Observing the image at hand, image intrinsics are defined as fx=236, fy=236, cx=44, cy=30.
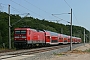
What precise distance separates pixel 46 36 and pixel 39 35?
6515 millimetres

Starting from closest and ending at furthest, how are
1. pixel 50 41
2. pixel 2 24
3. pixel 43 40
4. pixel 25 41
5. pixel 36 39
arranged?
pixel 25 41 < pixel 36 39 < pixel 43 40 < pixel 50 41 < pixel 2 24

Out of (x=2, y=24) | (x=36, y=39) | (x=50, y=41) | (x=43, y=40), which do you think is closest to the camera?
(x=36, y=39)

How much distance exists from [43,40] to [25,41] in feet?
38.8

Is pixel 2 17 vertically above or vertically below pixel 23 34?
above

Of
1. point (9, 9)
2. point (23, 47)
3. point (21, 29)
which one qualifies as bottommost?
point (23, 47)

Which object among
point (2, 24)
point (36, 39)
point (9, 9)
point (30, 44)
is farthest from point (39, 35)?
point (2, 24)

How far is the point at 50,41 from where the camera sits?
57531 mm

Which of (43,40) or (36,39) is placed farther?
(43,40)

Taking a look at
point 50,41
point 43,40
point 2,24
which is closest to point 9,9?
point 43,40

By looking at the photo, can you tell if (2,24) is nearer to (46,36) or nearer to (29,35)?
Answer: (46,36)

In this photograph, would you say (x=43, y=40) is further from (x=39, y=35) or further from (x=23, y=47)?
(x=23, y=47)

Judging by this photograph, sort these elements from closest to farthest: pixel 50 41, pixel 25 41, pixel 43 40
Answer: pixel 25 41, pixel 43 40, pixel 50 41

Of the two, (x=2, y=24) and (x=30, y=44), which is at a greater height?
(x=2, y=24)

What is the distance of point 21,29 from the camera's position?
40.4m
